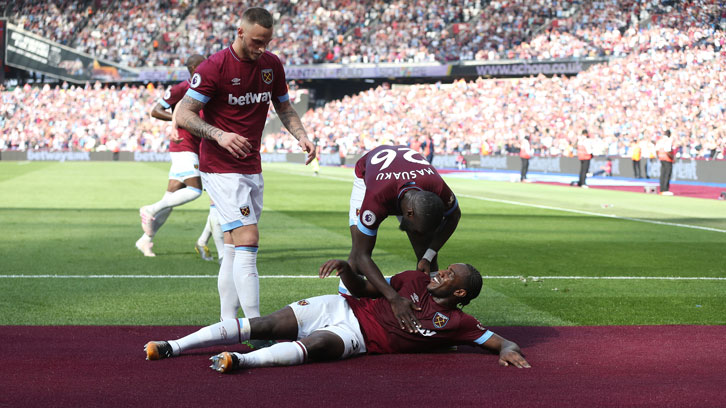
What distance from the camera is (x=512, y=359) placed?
544cm

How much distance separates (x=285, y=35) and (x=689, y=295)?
195ft

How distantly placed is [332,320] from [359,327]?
0.19m

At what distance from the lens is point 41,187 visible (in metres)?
27.8

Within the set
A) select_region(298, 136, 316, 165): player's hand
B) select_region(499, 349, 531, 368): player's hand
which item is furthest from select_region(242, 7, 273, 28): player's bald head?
select_region(499, 349, 531, 368): player's hand

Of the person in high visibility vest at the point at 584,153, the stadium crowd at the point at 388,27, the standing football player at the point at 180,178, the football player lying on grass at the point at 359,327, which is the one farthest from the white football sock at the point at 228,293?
the stadium crowd at the point at 388,27

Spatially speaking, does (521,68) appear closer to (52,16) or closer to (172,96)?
(52,16)

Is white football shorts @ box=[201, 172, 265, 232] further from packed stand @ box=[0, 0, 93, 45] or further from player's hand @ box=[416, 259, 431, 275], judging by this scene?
packed stand @ box=[0, 0, 93, 45]

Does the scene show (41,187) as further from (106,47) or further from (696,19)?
(106,47)

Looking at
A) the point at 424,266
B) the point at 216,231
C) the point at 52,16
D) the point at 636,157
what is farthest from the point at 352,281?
the point at 52,16

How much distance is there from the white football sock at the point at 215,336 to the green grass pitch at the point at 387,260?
5.70ft

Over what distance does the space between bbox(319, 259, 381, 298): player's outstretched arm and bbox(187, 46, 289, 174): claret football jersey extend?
3.67 feet

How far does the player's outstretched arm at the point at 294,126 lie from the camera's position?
6621 mm

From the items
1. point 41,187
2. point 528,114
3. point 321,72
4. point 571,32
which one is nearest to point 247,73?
point 41,187

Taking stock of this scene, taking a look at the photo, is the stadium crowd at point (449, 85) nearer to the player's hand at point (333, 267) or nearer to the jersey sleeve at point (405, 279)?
the jersey sleeve at point (405, 279)
